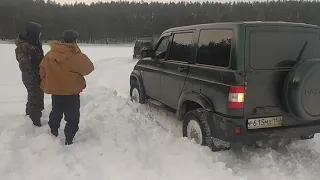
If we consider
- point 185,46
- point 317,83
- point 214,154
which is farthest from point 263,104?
point 185,46

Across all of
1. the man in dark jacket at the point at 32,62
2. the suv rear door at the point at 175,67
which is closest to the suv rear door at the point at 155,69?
the suv rear door at the point at 175,67

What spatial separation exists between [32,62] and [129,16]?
102m

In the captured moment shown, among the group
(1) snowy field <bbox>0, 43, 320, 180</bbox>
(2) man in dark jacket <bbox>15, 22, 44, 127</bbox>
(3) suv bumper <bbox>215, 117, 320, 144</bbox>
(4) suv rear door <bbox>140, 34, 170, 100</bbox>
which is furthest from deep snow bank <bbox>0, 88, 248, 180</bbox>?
(4) suv rear door <bbox>140, 34, 170, 100</bbox>

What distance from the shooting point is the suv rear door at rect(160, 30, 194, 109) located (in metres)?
5.31

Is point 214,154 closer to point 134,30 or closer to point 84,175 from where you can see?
point 84,175

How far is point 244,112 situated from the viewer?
415cm

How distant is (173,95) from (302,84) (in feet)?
7.44

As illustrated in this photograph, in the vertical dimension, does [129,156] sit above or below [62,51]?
below

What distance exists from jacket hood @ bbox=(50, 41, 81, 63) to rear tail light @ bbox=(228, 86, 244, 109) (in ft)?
7.34

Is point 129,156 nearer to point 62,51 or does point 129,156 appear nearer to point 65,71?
point 65,71

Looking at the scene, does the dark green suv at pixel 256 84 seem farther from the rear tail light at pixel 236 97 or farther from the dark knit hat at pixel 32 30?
the dark knit hat at pixel 32 30

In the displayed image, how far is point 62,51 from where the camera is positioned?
456 cm

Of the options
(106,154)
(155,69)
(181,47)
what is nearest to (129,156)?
(106,154)

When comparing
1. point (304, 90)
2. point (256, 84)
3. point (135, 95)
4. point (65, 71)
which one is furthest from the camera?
point (135, 95)
